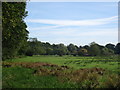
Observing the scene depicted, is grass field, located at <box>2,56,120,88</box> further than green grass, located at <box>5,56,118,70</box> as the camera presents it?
No

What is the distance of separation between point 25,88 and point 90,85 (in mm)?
3164

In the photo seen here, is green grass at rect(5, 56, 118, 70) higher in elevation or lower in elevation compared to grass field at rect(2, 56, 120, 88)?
lower

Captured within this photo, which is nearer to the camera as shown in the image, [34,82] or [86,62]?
[34,82]

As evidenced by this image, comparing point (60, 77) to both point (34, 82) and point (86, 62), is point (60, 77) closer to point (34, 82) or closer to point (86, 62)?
point (34, 82)

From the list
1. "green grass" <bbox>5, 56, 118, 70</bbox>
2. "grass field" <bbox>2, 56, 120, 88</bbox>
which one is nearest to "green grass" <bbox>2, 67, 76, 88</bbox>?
"grass field" <bbox>2, 56, 120, 88</bbox>

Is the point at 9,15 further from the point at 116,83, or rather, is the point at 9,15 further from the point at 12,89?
the point at 116,83

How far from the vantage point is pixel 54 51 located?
9956 cm

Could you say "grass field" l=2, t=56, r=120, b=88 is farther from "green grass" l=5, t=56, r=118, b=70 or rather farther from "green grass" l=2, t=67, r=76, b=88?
"green grass" l=5, t=56, r=118, b=70

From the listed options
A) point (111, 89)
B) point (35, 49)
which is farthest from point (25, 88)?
point (35, 49)

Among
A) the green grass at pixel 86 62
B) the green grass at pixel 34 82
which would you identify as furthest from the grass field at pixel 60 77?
the green grass at pixel 86 62

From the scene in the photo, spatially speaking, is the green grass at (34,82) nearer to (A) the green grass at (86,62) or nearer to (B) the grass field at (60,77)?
(B) the grass field at (60,77)

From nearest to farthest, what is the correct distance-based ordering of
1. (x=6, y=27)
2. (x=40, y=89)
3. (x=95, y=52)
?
1. (x=40, y=89)
2. (x=6, y=27)
3. (x=95, y=52)

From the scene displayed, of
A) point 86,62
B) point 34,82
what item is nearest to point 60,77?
point 34,82

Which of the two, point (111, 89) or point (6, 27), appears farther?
point (6, 27)
